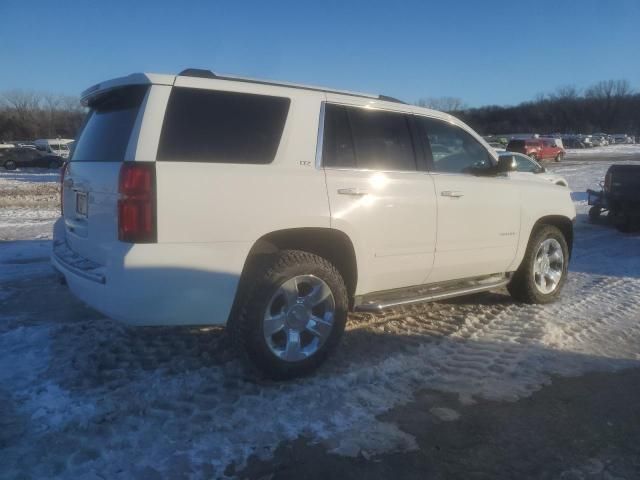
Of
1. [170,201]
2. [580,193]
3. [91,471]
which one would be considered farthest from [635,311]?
[580,193]

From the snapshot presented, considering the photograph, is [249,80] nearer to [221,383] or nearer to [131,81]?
[131,81]

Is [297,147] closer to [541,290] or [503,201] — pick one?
[503,201]

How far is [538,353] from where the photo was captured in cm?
426

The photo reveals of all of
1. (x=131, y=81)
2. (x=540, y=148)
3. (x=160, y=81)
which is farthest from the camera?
(x=540, y=148)

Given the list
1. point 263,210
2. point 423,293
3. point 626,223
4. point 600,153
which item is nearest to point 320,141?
point 263,210

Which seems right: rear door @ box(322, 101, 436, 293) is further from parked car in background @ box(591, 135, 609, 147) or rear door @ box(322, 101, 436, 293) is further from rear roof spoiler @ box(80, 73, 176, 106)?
parked car in background @ box(591, 135, 609, 147)

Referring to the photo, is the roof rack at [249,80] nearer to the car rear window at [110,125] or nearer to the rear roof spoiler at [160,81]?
Answer: the rear roof spoiler at [160,81]

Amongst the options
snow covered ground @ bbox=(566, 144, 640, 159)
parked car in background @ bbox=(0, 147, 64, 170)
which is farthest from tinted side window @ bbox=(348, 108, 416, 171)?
snow covered ground @ bbox=(566, 144, 640, 159)

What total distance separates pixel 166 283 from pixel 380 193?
1708 millimetres

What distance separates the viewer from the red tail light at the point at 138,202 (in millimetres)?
3105

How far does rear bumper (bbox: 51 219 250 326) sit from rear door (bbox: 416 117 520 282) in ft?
6.37

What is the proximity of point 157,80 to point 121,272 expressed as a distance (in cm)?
117

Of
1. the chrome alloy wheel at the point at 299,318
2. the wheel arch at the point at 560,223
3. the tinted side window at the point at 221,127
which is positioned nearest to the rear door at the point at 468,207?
the wheel arch at the point at 560,223

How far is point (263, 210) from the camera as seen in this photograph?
3467mm
